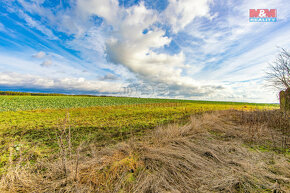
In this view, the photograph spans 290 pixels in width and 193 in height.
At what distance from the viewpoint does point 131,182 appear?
254 cm

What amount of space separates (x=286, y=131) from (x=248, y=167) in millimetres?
5671

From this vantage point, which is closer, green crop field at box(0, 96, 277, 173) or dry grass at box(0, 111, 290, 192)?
dry grass at box(0, 111, 290, 192)

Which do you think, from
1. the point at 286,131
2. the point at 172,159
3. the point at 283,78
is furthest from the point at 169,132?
the point at 283,78

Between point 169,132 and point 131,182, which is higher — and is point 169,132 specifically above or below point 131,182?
above

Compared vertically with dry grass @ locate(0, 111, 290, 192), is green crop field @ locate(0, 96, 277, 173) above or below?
below

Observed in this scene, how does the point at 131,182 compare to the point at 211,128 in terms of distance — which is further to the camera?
the point at 211,128

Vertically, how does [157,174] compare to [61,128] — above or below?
above

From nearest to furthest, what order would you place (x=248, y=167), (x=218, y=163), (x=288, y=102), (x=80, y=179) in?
(x=80, y=179), (x=248, y=167), (x=218, y=163), (x=288, y=102)

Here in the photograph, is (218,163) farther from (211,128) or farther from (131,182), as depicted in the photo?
(211,128)

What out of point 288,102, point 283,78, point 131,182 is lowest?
point 131,182

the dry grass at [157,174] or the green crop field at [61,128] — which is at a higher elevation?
the dry grass at [157,174]

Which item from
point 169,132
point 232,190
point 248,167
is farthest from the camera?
point 169,132

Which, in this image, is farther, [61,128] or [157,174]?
[61,128]

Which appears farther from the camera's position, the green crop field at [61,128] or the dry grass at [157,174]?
the green crop field at [61,128]
